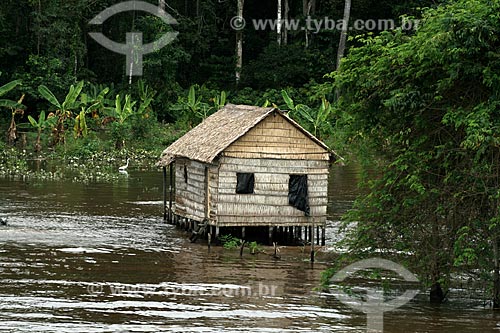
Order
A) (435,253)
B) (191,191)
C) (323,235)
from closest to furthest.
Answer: (435,253)
(323,235)
(191,191)

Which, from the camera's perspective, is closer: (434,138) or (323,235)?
(434,138)

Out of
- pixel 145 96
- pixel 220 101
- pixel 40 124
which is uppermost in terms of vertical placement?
pixel 145 96

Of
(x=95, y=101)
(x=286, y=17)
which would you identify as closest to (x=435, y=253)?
(x=95, y=101)

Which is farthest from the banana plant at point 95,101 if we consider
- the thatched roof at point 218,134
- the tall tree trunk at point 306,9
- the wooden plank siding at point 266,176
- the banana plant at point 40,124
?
the wooden plank siding at point 266,176

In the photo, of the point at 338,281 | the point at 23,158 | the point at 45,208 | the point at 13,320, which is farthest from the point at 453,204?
the point at 23,158

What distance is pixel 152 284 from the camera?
2025cm

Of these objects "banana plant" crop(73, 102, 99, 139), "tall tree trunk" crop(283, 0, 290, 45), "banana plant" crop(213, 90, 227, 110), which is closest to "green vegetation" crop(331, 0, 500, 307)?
"banana plant" crop(73, 102, 99, 139)

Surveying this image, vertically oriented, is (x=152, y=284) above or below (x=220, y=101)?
below

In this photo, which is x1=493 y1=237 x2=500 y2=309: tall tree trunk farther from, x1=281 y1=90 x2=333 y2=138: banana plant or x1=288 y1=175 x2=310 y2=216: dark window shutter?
x1=281 y1=90 x2=333 y2=138: banana plant

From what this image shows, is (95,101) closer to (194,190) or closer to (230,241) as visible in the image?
(194,190)

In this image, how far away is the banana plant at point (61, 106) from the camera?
42.0 m

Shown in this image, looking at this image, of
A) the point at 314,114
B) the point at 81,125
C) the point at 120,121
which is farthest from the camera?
the point at 120,121

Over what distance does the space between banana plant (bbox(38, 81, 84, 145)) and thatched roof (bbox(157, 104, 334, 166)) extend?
49.0ft

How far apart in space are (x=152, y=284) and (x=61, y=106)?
23.7m
